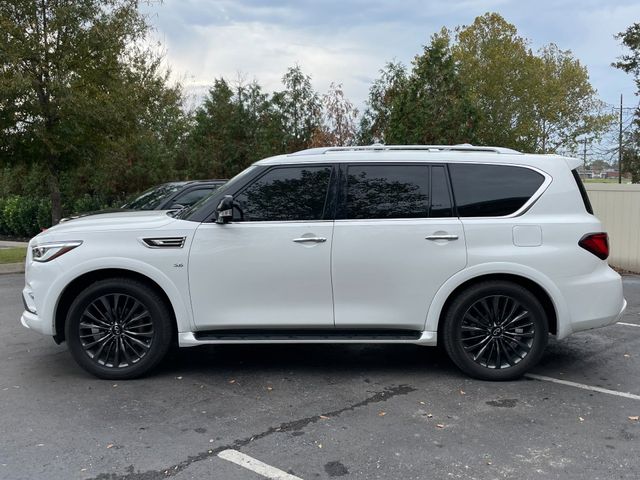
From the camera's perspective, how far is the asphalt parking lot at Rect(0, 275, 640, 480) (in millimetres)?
3537

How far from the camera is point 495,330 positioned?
196 inches

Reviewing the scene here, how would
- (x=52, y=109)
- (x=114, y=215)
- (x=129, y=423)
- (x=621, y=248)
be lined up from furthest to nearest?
1. (x=621, y=248)
2. (x=52, y=109)
3. (x=114, y=215)
4. (x=129, y=423)

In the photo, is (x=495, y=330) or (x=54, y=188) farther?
(x=54, y=188)

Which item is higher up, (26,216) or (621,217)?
(26,216)

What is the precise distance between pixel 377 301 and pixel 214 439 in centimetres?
173

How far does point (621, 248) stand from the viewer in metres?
12.4

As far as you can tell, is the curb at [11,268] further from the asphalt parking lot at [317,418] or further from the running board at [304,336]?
the running board at [304,336]

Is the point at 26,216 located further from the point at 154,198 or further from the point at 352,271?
the point at 352,271

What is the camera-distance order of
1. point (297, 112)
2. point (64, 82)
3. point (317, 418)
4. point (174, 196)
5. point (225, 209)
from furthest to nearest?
point (297, 112), point (64, 82), point (174, 196), point (225, 209), point (317, 418)

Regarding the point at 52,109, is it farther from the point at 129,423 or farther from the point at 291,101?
the point at 129,423

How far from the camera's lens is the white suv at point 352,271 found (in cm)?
489

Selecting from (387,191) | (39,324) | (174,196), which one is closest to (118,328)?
(39,324)

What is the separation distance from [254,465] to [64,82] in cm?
987

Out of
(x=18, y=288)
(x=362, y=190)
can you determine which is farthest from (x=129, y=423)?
(x=18, y=288)
